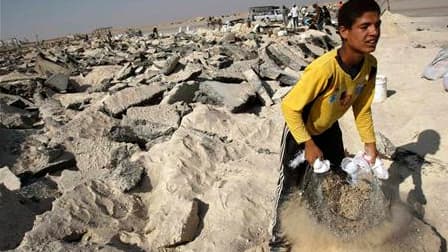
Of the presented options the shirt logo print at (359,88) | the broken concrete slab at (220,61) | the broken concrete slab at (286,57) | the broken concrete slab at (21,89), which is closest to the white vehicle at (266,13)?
the broken concrete slab at (286,57)

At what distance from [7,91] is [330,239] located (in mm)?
7510

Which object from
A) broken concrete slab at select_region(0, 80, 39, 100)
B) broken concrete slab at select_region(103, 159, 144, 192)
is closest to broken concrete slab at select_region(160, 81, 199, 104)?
broken concrete slab at select_region(103, 159, 144, 192)

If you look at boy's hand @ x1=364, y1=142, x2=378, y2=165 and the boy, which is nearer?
the boy

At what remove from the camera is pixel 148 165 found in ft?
12.8

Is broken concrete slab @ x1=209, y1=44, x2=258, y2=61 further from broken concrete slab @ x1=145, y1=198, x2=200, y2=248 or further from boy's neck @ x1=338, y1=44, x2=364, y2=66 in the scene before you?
boy's neck @ x1=338, y1=44, x2=364, y2=66

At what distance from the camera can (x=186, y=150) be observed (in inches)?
157

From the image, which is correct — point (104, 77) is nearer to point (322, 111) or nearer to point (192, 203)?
point (192, 203)

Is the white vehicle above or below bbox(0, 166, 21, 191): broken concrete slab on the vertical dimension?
above

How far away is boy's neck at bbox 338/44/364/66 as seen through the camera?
2.07 meters

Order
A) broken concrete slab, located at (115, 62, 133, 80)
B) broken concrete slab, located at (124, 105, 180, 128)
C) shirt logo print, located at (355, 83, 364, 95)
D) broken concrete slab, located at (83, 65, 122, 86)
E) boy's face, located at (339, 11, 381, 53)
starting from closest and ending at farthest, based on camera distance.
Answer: boy's face, located at (339, 11, 381, 53), shirt logo print, located at (355, 83, 364, 95), broken concrete slab, located at (124, 105, 180, 128), broken concrete slab, located at (115, 62, 133, 80), broken concrete slab, located at (83, 65, 122, 86)

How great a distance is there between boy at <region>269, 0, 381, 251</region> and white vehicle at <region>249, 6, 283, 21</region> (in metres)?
22.6

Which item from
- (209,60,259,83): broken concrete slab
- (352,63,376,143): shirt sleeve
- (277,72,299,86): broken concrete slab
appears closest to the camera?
(352,63,376,143): shirt sleeve

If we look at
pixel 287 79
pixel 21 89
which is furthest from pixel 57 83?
pixel 287 79

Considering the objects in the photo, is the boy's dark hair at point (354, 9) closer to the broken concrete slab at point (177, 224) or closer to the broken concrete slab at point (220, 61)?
the broken concrete slab at point (177, 224)
